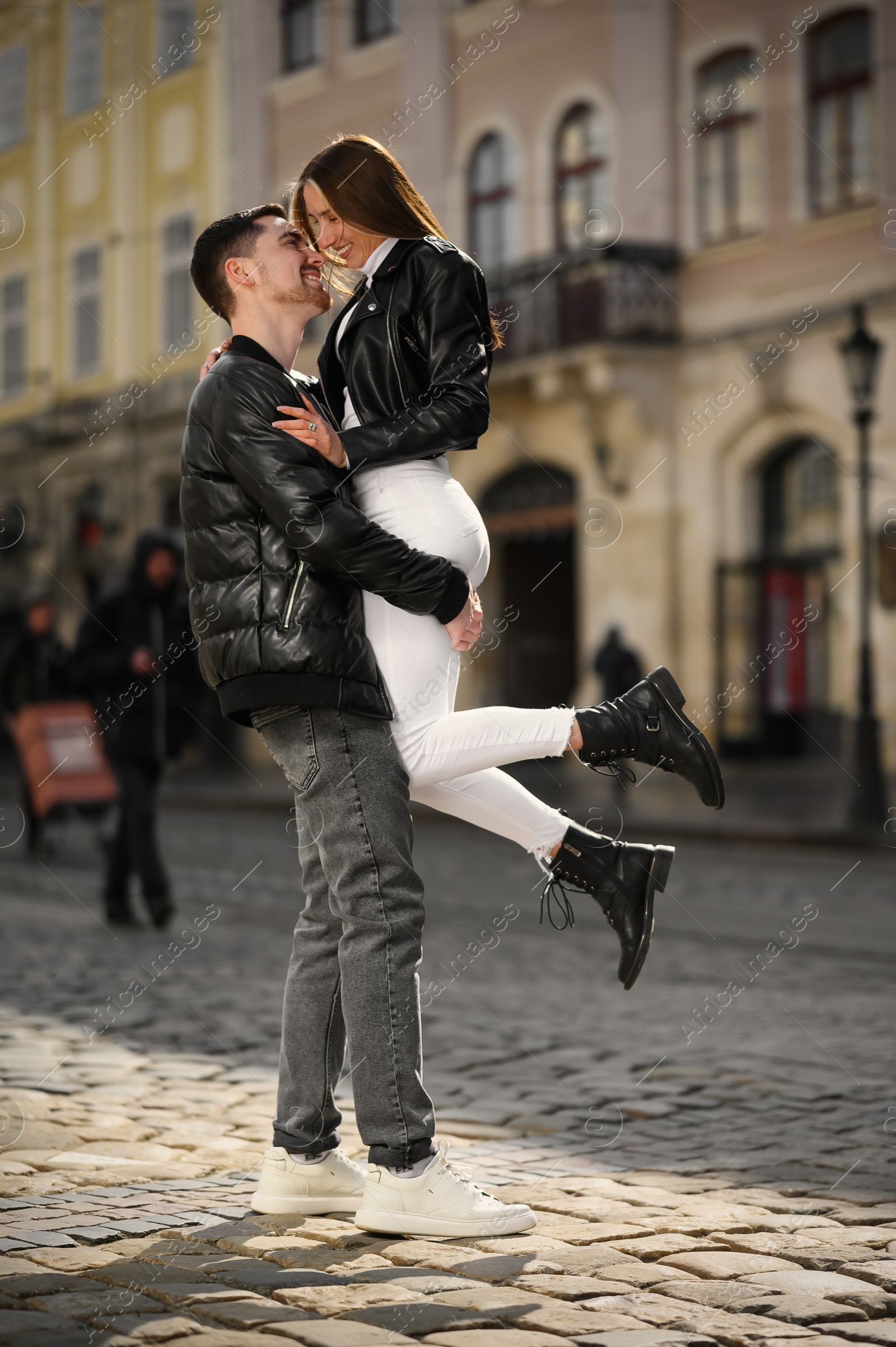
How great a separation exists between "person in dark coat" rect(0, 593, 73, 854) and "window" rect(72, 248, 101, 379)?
57.6 ft

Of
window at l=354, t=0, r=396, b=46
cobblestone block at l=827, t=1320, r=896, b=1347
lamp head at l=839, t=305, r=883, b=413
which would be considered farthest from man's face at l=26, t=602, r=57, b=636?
window at l=354, t=0, r=396, b=46

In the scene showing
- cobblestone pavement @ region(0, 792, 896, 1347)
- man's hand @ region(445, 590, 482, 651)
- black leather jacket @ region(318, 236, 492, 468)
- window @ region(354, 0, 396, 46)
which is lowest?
cobblestone pavement @ region(0, 792, 896, 1347)

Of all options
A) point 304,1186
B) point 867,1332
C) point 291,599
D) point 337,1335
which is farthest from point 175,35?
point 867,1332

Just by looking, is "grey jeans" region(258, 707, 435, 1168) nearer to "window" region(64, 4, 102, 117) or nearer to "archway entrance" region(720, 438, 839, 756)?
"archway entrance" region(720, 438, 839, 756)

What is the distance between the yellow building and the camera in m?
27.6

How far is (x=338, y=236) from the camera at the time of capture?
348cm

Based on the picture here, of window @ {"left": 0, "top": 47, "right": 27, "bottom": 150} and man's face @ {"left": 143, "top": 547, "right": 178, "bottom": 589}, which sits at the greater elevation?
window @ {"left": 0, "top": 47, "right": 27, "bottom": 150}

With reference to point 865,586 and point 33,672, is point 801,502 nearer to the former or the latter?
point 865,586

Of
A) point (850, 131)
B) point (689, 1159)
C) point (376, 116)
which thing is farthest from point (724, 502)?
point (689, 1159)

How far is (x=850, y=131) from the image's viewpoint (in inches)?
752

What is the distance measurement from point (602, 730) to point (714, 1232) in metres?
0.96

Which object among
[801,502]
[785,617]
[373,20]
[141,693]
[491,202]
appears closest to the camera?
[141,693]

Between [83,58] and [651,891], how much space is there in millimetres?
29421

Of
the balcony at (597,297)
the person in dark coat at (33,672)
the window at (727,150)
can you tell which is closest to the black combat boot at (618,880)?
the person in dark coat at (33,672)
